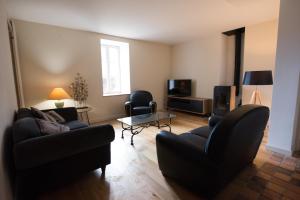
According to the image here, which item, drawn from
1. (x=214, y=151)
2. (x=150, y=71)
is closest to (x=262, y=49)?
(x=150, y=71)

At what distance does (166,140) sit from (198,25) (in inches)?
125

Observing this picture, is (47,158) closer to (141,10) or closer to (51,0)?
(51,0)

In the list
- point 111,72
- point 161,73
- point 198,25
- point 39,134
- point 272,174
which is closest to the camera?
point 39,134

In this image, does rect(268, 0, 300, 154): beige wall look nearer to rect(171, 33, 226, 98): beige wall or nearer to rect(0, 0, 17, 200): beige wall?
rect(171, 33, 226, 98): beige wall

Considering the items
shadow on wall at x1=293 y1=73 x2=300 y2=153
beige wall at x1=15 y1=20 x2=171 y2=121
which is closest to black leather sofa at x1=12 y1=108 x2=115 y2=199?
beige wall at x1=15 y1=20 x2=171 y2=121

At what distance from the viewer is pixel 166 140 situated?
1.64 metres

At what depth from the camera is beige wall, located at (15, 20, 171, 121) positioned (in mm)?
3312

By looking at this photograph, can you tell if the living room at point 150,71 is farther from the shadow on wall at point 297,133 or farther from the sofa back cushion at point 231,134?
the sofa back cushion at point 231,134

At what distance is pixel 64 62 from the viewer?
3729 mm

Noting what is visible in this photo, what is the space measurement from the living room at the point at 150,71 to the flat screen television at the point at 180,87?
0.56ft

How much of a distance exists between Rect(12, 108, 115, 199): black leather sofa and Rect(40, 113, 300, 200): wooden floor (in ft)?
0.63

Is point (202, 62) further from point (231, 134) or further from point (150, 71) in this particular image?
point (231, 134)

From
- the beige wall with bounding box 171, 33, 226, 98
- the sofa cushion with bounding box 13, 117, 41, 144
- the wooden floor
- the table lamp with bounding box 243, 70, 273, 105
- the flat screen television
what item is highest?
the beige wall with bounding box 171, 33, 226, 98

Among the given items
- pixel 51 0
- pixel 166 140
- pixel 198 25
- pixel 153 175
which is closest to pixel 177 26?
pixel 198 25
